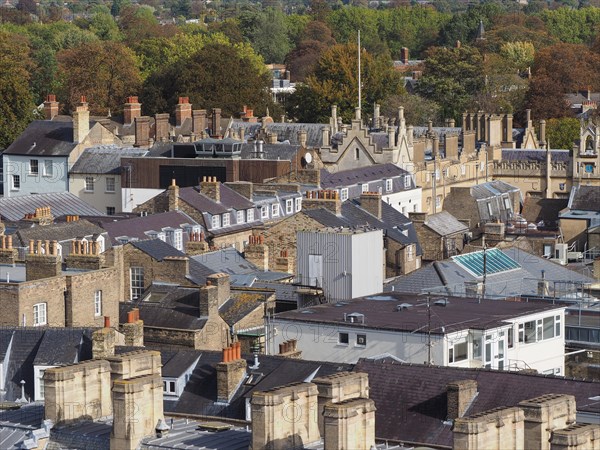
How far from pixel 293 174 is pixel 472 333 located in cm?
3775

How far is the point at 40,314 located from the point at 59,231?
43.2 feet

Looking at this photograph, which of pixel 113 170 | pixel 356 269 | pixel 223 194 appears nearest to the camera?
pixel 356 269

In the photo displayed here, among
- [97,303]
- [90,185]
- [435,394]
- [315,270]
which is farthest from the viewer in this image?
[90,185]

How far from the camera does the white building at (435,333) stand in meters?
50.9

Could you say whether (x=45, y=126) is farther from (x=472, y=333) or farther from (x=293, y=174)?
(x=472, y=333)

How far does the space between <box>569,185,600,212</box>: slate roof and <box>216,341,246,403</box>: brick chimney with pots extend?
51.1m

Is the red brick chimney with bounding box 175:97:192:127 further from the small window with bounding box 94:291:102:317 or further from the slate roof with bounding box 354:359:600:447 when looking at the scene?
the slate roof with bounding box 354:359:600:447

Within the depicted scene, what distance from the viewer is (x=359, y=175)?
9150 centimetres

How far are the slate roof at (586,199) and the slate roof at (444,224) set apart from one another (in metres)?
7.33

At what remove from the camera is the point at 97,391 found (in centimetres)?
3694

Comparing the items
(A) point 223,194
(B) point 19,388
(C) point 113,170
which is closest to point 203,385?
(B) point 19,388

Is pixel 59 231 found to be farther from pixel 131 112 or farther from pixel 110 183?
pixel 131 112

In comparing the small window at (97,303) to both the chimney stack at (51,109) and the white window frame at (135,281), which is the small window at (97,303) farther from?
the chimney stack at (51,109)

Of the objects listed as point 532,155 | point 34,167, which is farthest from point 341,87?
point 34,167
